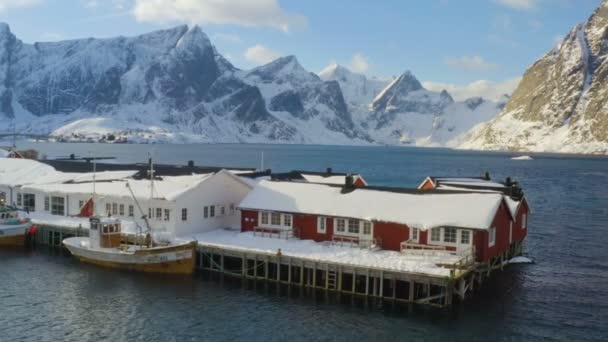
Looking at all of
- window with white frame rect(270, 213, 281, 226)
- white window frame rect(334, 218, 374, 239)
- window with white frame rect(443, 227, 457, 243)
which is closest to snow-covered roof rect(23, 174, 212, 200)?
window with white frame rect(270, 213, 281, 226)

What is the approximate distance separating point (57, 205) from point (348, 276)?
34.6 metres

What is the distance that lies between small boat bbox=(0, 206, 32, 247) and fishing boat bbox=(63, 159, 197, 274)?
25.4ft

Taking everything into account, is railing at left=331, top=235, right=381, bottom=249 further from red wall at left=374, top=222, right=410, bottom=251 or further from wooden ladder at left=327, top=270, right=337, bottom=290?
wooden ladder at left=327, top=270, right=337, bottom=290

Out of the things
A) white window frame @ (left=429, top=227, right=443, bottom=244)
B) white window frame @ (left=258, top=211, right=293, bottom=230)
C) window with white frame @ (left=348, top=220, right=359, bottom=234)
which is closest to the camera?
white window frame @ (left=429, top=227, right=443, bottom=244)

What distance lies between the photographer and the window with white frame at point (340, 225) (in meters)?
51.1

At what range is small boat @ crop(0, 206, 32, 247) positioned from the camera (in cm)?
5831

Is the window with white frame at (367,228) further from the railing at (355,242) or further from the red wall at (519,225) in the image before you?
the red wall at (519,225)

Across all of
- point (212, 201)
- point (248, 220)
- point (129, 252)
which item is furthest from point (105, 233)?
point (248, 220)

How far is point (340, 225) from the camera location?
51.3 m

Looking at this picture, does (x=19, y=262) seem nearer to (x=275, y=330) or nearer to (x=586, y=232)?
(x=275, y=330)

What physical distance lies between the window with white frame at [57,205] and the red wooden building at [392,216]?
2105 centimetres

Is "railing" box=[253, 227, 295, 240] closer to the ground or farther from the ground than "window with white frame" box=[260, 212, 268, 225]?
closer to the ground

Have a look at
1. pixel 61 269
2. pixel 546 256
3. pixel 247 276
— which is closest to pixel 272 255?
pixel 247 276

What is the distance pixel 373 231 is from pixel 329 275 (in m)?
6.02
